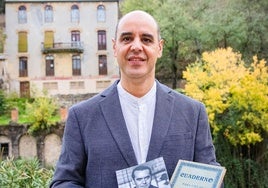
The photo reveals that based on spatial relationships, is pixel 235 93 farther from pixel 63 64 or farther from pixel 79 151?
pixel 63 64

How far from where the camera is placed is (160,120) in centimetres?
251

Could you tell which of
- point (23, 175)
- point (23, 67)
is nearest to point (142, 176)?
point (23, 175)

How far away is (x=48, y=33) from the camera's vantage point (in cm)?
2998

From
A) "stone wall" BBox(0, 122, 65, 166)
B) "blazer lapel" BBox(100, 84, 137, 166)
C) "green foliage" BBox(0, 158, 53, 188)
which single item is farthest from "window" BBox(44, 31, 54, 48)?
"blazer lapel" BBox(100, 84, 137, 166)

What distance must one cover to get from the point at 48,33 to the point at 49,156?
1032 centimetres

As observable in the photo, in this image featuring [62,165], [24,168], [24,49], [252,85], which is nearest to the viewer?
[62,165]

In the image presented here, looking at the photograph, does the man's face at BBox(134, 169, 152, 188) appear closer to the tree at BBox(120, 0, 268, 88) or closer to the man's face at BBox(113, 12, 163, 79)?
the man's face at BBox(113, 12, 163, 79)

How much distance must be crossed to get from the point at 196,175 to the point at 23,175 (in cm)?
341

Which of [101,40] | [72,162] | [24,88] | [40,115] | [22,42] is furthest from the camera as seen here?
[101,40]

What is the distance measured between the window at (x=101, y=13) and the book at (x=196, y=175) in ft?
93.2

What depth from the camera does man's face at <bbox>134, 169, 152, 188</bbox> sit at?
2299 mm

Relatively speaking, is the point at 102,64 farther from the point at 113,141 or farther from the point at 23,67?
the point at 113,141

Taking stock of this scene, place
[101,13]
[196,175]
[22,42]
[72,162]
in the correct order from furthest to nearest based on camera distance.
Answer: [101,13]
[22,42]
[72,162]
[196,175]

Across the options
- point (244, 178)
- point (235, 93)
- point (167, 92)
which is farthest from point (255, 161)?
point (167, 92)
